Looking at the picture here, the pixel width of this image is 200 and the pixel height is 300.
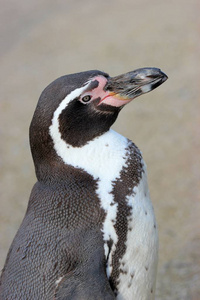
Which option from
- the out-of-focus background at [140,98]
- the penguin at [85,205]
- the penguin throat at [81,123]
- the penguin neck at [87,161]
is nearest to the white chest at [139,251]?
the penguin at [85,205]

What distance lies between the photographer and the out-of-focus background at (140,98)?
336 centimetres

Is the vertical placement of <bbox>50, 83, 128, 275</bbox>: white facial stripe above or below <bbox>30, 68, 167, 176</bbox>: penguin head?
below

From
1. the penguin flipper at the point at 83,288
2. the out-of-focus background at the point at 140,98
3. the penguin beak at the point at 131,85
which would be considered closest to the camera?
the penguin flipper at the point at 83,288

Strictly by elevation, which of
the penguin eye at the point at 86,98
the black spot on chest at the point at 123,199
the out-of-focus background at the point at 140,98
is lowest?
the black spot on chest at the point at 123,199

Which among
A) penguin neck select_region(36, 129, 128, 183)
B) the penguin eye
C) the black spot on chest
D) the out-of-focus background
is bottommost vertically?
the black spot on chest

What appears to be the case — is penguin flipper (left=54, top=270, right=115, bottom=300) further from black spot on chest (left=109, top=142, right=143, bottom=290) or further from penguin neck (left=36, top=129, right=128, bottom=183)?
penguin neck (left=36, top=129, right=128, bottom=183)

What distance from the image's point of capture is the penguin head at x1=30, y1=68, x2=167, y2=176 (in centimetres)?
181

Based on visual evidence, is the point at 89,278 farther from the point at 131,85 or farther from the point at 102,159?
the point at 131,85

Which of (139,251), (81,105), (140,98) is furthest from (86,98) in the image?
(140,98)

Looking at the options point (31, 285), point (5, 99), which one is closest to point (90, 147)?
point (31, 285)

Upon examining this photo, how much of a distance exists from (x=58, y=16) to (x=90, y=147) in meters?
5.00

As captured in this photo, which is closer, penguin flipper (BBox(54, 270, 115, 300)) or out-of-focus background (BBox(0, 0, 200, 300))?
penguin flipper (BBox(54, 270, 115, 300))

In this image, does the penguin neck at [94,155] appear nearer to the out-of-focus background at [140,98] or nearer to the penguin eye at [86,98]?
the penguin eye at [86,98]

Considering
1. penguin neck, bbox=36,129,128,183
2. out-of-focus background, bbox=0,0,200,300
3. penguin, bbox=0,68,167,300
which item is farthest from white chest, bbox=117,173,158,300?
out-of-focus background, bbox=0,0,200,300
